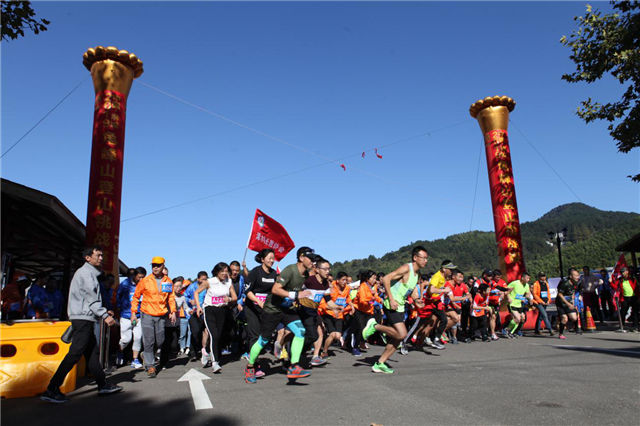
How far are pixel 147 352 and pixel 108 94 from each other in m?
9.76

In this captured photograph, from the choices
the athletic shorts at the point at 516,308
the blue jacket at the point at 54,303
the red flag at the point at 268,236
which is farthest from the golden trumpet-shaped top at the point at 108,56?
the athletic shorts at the point at 516,308

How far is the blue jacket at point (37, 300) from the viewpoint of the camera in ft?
33.0

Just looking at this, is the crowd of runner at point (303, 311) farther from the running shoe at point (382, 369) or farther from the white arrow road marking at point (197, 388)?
the white arrow road marking at point (197, 388)

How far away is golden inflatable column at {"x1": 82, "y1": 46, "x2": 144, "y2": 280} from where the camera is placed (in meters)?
13.2

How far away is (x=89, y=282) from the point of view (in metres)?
5.80

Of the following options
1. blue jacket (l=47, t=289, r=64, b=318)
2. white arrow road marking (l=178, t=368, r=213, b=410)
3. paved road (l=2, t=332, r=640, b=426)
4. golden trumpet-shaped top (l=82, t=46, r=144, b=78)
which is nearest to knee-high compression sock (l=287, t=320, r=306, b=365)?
paved road (l=2, t=332, r=640, b=426)

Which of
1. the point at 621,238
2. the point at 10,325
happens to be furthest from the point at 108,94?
the point at 621,238

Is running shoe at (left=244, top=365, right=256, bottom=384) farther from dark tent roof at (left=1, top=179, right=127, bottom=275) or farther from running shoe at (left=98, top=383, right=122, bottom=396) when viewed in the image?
dark tent roof at (left=1, top=179, right=127, bottom=275)

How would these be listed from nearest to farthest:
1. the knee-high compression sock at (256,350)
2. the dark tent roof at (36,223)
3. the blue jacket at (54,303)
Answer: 1. the knee-high compression sock at (256,350)
2. the dark tent roof at (36,223)
3. the blue jacket at (54,303)

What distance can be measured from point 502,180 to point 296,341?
1569 centimetres

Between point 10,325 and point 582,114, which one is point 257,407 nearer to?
point 10,325

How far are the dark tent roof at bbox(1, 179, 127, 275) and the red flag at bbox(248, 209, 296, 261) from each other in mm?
4523

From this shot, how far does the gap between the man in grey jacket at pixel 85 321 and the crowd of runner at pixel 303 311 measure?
4.94 ft

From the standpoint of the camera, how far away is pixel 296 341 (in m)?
6.46
